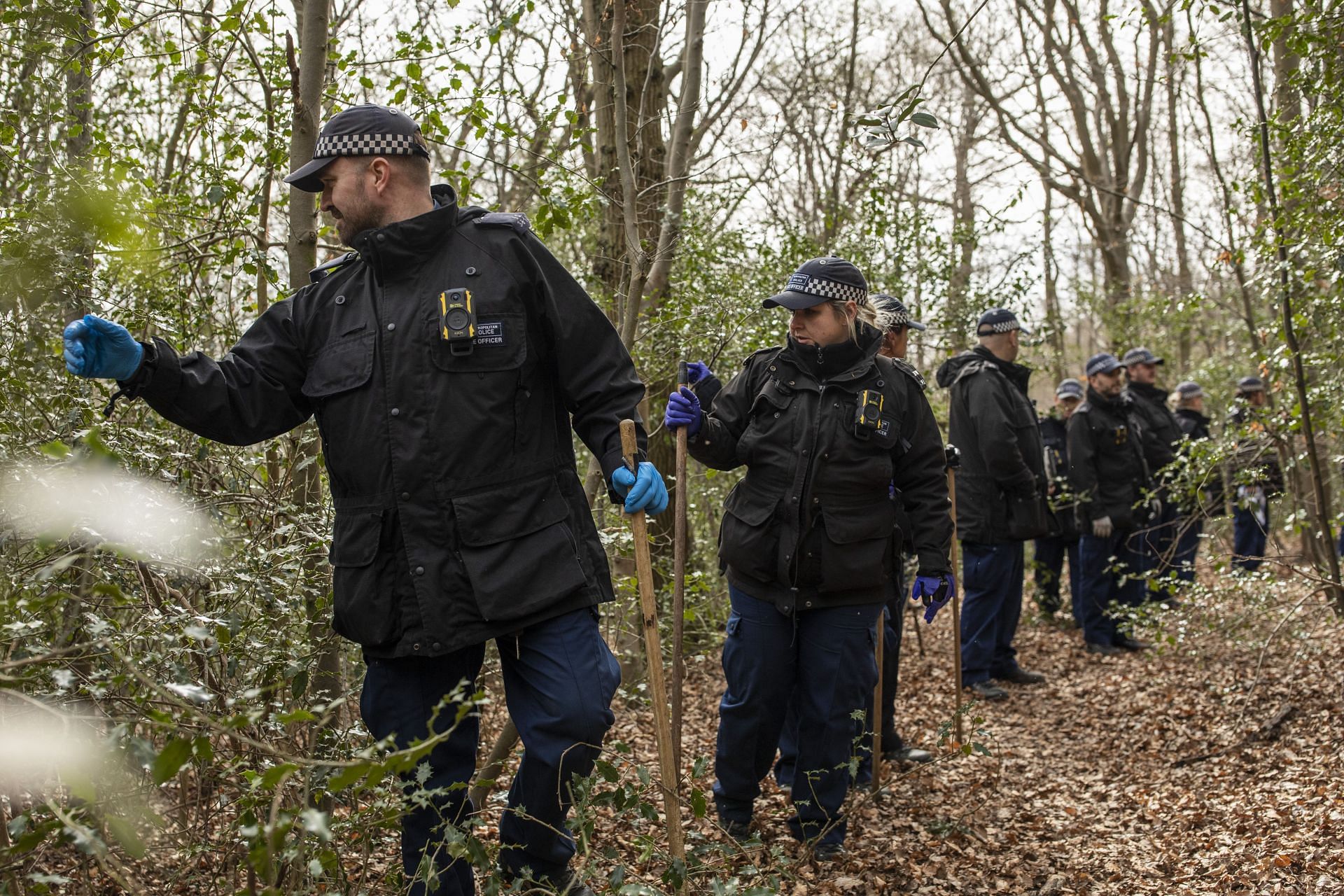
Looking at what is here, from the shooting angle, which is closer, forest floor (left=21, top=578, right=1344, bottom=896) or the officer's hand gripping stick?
the officer's hand gripping stick

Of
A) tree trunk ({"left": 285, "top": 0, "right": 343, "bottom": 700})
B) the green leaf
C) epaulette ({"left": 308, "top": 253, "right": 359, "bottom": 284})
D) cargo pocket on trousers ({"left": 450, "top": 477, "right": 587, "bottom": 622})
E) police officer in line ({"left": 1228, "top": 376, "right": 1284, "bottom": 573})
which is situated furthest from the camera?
police officer in line ({"left": 1228, "top": 376, "right": 1284, "bottom": 573})

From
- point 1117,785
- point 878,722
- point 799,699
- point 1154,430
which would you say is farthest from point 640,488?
point 1154,430

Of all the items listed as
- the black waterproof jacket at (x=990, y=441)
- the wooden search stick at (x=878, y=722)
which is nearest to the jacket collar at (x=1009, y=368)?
the black waterproof jacket at (x=990, y=441)

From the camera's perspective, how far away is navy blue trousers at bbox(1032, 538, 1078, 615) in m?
9.49

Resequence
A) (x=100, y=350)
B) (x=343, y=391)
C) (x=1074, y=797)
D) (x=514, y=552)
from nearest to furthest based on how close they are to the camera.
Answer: (x=100, y=350) < (x=514, y=552) < (x=343, y=391) < (x=1074, y=797)

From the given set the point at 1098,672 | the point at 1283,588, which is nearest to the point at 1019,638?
the point at 1098,672

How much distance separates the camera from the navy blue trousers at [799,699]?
4383mm

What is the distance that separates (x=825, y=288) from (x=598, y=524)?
6.98 ft

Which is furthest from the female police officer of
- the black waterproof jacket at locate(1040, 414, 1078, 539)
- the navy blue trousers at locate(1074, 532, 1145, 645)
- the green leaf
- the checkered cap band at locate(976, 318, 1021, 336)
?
the navy blue trousers at locate(1074, 532, 1145, 645)

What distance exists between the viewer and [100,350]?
2893mm

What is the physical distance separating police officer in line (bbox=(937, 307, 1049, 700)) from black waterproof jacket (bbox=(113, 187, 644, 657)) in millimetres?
4393

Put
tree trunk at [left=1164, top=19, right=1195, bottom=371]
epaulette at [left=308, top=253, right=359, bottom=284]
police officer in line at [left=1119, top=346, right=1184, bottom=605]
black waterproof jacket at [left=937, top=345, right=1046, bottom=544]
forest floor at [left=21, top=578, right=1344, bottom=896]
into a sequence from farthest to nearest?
1. tree trunk at [left=1164, top=19, right=1195, bottom=371]
2. police officer in line at [left=1119, top=346, right=1184, bottom=605]
3. black waterproof jacket at [left=937, top=345, right=1046, bottom=544]
4. forest floor at [left=21, top=578, right=1344, bottom=896]
5. epaulette at [left=308, top=253, right=359, bottom=284]

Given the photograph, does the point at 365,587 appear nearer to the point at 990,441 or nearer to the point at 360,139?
the point at 360,139

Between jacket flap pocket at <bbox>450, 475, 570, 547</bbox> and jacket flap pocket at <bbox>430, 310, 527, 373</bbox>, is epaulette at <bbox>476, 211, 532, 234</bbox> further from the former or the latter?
jacket flap pocket at <bbox>450, 475, 570, 547</bbox>
